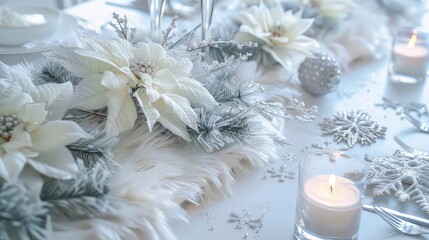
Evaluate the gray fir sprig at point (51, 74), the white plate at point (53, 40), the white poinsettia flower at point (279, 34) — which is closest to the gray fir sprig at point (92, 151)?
Answer: the gray fir sprig at point (51, 74)

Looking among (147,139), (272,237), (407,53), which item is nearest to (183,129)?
(147,139)

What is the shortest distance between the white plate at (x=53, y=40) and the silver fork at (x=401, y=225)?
465 mm

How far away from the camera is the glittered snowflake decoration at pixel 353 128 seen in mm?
681

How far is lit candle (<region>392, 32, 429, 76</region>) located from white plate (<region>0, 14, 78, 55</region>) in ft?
1.74

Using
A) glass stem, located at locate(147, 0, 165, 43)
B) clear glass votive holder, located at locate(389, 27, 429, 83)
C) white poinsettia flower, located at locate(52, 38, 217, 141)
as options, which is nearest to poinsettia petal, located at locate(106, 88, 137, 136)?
white poinsettia flower, located at locate(52, 38, 217, 141)

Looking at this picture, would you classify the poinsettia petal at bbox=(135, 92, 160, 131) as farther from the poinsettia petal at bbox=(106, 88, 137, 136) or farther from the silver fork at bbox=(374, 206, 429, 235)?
the silver fork at bbox=(374, 206, 429, 235)

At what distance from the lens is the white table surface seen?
0.51 m

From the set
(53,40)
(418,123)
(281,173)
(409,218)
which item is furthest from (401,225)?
(53,40)

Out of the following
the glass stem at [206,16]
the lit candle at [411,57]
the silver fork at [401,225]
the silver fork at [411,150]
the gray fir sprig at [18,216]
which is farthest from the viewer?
the lit candle at [411,57]

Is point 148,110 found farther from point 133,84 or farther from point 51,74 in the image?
point 51,74

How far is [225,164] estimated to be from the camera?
58 cm

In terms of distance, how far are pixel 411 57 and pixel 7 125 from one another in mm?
653

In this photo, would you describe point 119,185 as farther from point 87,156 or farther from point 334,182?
point 334,182

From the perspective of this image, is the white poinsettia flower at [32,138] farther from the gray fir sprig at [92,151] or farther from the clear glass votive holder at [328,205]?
the clear glass votive holder at [328,205]
